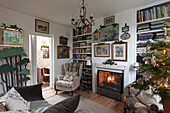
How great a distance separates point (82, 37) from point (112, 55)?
1821 mm

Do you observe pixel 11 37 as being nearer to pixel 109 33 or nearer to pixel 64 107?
pixel 64 107

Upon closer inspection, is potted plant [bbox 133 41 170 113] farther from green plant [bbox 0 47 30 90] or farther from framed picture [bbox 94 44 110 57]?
green plant [bbox 0 47 30 90]

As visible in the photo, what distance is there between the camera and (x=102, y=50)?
10.5 ft

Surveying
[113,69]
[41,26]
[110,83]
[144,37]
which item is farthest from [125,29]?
[41,26]

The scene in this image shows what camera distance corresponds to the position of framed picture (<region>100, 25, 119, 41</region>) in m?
2.90

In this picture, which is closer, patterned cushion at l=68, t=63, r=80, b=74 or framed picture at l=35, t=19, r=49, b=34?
framed picture at l=35, t=19, r=49, b=34

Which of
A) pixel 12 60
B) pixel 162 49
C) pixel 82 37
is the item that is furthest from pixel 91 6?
pixel 12 60

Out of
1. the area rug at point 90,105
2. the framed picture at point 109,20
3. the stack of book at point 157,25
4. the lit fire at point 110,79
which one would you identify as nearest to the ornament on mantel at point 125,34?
the framed picture at point 109,20

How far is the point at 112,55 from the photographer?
2973 millimetres

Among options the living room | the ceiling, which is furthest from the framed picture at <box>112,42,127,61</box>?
the ceiling

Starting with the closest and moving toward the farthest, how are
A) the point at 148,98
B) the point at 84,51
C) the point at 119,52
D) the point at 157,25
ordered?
the point at 148,98 → the point at 157,25 → the point at 119,52 → the point at 84,51

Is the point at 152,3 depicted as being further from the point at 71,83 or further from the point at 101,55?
the point at 71,83

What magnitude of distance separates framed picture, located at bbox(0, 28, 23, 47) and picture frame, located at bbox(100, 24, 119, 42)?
2.69 meters

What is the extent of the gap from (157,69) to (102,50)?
238 centimetres
